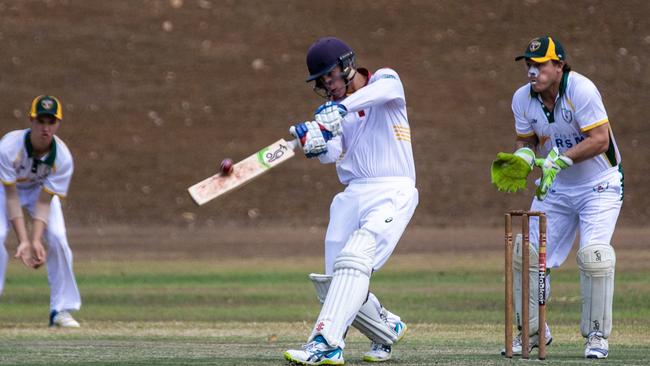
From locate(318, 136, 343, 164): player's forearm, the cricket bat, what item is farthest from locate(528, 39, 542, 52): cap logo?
the cricket bat

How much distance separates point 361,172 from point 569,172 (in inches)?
55.9

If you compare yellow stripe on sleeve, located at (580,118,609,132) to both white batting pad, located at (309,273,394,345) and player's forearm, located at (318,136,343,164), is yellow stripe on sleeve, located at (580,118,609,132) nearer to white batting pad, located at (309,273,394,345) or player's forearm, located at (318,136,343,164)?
player's forearm, located at (318,136,343,164)

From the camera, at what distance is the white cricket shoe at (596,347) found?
8.34m

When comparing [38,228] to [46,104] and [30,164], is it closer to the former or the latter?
[30,164]

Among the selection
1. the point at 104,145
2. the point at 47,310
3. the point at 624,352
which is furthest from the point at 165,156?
the point at 624,352

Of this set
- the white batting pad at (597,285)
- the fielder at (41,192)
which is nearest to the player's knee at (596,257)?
the white batting pad at (597,285)

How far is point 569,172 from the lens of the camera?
8.76 m

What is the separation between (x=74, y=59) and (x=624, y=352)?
82.5 feet

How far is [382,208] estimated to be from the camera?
794cm

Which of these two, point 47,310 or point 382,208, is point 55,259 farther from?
point 382,208

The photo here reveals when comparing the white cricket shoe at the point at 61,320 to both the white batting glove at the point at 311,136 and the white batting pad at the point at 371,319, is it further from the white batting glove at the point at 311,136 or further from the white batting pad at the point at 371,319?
the white batting glove at the point at 311,136

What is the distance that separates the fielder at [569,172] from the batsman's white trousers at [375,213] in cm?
70

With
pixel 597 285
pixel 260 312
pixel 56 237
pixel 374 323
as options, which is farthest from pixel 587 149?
pixel 260 312

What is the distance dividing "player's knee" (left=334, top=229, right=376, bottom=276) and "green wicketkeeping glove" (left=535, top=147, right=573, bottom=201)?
111cm
